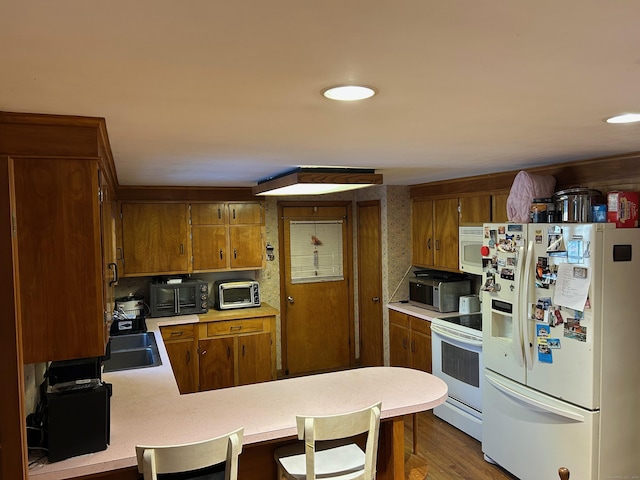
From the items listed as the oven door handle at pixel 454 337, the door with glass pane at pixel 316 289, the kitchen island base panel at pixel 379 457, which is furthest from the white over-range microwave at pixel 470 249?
the kitchen island base panel at pixel 379 457

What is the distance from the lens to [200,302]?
4.70 m

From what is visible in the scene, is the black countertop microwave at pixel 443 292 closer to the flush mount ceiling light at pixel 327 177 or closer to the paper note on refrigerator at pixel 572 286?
the paper note on refrigerator at pixel 572 286

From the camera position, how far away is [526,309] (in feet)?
9.78

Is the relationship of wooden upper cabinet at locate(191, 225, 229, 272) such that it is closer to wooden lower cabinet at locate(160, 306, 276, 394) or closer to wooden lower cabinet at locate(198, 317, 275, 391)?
wooden lower cabinet at locate(160, 306, 276, 394)

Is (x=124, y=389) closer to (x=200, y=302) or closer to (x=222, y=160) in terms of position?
(x=222, y=160)

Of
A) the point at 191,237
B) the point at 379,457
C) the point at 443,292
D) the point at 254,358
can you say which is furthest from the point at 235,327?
the point at 379,457

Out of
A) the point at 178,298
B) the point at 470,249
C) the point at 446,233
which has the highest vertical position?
the point at 446,233

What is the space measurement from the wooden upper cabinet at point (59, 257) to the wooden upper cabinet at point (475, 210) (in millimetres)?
3175

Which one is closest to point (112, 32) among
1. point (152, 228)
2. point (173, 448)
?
point (173, 448)

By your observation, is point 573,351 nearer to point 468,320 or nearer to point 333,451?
point 468,320

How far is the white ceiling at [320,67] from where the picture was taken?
777 millimetres

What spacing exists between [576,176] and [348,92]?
8.12ft

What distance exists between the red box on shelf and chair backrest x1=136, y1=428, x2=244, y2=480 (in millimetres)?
2405

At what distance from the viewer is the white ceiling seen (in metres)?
0.78
